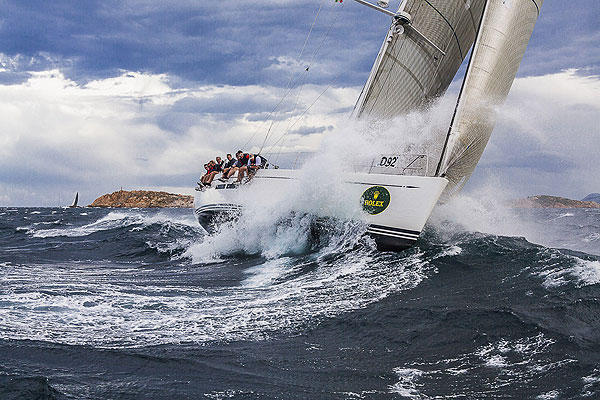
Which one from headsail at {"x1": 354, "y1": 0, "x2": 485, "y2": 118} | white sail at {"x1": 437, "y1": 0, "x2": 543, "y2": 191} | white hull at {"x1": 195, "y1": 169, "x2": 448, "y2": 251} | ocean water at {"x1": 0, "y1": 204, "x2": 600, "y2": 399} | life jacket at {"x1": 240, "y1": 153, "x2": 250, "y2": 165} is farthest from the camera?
life jacket at {"x1": 240, "y1": 153, "x2": 250, "y2": 165}

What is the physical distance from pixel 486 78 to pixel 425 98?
2818 mm

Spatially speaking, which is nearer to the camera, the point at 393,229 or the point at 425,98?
the point at 393,229

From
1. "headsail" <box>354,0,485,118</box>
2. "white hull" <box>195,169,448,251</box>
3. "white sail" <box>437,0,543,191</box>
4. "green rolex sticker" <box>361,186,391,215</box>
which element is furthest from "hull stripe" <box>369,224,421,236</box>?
Result: "headsail" <box>354,0,485,118</box>

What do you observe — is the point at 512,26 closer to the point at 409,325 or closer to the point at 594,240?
the point at 409,325

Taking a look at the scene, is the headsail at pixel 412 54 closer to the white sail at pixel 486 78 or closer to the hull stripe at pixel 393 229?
the white sail at pixel 486 78

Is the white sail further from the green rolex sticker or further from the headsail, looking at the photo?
the headsail

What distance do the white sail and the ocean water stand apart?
158cm

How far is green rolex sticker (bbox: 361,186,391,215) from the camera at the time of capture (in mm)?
8992

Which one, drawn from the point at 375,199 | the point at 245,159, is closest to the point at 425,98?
the point at 375,199

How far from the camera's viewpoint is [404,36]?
11.0 metres

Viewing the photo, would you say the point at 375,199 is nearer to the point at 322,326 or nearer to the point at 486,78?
the point at 486,78

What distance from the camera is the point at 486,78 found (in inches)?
349

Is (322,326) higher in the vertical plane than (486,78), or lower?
lower

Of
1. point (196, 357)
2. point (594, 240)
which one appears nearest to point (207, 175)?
point (196, 357)
